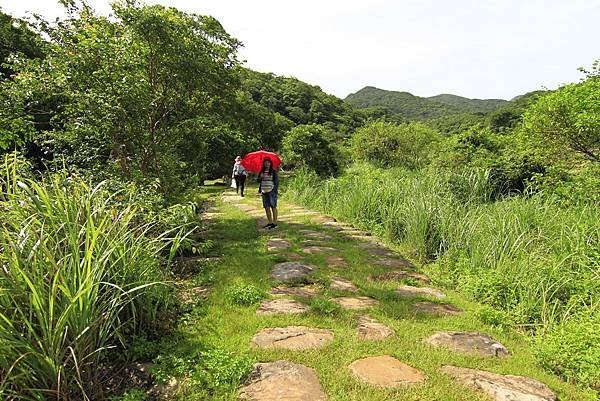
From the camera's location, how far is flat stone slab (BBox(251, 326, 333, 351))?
9.03 ft

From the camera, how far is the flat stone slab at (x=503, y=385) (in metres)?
2.28

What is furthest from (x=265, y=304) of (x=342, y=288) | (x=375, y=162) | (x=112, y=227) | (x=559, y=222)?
(x=375, y=162)

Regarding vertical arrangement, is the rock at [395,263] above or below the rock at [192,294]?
below

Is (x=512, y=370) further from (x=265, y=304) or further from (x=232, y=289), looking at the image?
(x=232, y=289)

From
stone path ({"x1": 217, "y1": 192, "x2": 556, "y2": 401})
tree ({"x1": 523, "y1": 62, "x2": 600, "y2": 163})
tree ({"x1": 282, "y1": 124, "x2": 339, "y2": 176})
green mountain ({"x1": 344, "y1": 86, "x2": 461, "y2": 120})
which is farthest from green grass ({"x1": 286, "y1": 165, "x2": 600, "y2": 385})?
green mountain ({"x1": 344, "y1": 86, "x2": 461, "y2": 120})

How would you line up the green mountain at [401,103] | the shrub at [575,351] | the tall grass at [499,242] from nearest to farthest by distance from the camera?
the shrub at [575,351], the tall grass at [499,242], the green mountain at [401,103]

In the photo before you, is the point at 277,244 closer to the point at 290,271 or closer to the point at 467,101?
the point at 290,271

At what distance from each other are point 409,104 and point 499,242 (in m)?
90.6

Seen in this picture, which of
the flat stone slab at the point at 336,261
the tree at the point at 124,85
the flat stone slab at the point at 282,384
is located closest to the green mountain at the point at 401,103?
the tree at the point at 124,85

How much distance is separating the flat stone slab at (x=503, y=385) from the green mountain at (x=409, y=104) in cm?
7708

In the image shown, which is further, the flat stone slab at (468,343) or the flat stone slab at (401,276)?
the flat stone slab at (401,276)

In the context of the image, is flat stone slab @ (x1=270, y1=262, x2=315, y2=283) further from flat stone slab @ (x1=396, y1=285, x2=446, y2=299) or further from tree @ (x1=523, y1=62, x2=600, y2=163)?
tree @ (x1=523, y1=62, x2=600, y2=163)

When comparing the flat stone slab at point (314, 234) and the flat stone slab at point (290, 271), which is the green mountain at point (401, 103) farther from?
the flat stone slab at point (290, 271)

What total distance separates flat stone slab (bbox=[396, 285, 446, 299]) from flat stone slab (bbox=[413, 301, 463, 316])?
0.20 m
